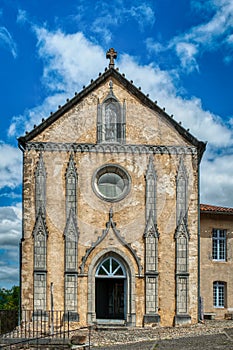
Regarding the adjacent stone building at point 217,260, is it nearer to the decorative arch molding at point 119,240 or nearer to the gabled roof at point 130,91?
the gabled roof at point 130,91

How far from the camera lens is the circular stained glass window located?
2655 centimetres

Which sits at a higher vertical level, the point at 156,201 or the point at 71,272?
the point at 156,201

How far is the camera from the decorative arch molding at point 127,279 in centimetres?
2564

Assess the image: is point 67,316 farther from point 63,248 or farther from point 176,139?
point 176,139

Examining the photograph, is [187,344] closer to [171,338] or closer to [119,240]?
[171,338]

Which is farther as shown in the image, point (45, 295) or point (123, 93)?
point (123, 93)

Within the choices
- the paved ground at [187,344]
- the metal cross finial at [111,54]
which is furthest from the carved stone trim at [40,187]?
the paved ground at [187,344]

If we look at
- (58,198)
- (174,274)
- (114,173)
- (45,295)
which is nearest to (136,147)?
(114,173)

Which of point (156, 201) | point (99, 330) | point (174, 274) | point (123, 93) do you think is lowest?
point (99, 330)

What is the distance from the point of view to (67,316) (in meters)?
25.3

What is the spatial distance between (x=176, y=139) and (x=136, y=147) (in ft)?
6.18

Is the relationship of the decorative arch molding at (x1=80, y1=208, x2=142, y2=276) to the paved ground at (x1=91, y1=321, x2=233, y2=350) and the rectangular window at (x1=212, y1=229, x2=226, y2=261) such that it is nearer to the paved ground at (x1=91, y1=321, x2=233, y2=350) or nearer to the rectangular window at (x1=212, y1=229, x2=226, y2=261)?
the paved ground at (x1=91, y1=321, x2=233, y2=350)

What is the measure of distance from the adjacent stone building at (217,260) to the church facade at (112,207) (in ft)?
17.4

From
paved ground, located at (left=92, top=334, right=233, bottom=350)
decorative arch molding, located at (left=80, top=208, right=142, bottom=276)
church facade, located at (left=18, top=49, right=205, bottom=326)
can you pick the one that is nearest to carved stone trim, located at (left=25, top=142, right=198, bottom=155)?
A: church facade, located at (left=18, top=49, right=205, bottom=326)
